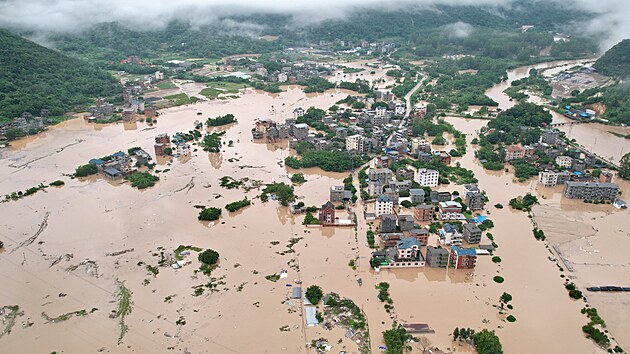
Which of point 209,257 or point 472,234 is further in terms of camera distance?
point 472,234

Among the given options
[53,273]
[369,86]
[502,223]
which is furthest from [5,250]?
[369,86]

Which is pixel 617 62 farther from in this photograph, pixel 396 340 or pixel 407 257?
pixel 396 340

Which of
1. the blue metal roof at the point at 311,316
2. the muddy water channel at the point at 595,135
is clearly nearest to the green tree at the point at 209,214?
the blue metal roof at the point at 311,316

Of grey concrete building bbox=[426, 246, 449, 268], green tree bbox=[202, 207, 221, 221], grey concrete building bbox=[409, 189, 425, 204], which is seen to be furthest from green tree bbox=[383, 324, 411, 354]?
green tree bbox=[202, 207, 221, 221]

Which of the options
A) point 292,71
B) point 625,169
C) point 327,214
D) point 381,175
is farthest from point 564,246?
point 292,71

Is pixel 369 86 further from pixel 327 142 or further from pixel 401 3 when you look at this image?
pixel 401 3

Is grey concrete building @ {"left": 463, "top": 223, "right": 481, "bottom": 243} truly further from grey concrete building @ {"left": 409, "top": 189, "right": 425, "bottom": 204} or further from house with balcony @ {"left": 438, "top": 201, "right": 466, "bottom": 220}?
grey concrete building @ {"left": 409, "top": 189, "right": 425, "bottom": 204}

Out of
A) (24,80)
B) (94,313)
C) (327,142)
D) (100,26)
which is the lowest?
(94,313)
